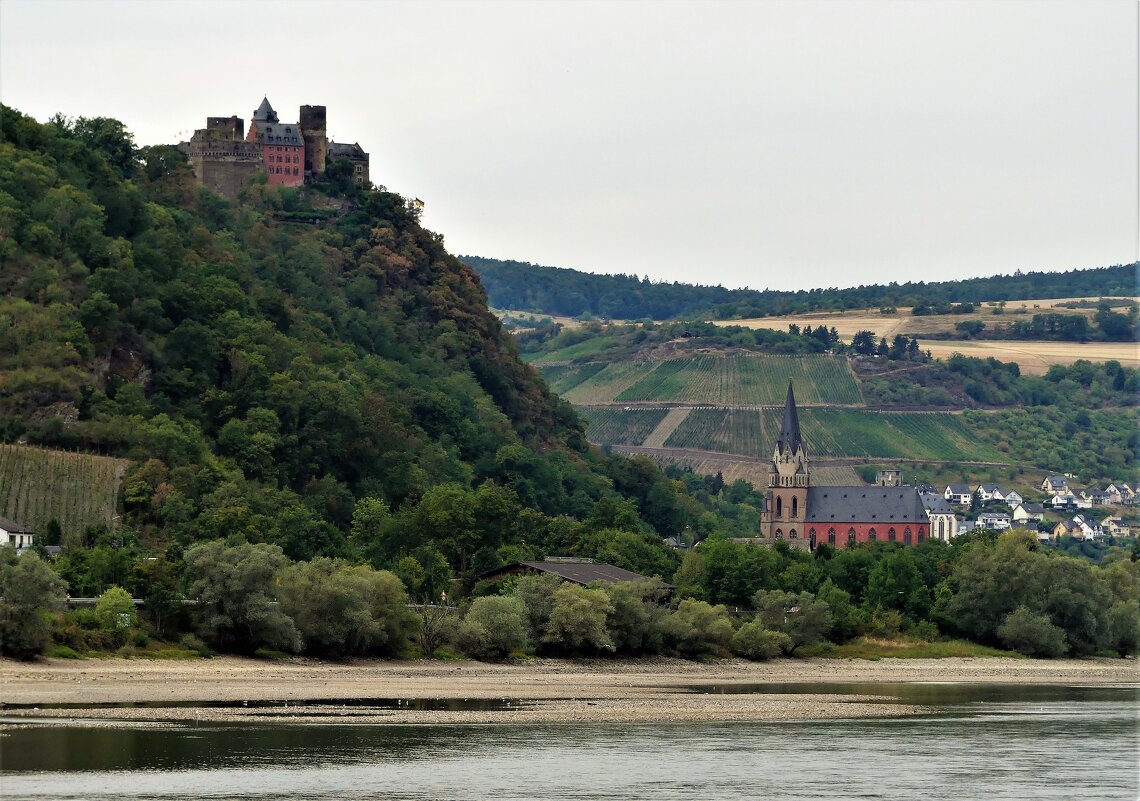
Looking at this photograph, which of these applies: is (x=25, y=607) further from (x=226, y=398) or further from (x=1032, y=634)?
(x=1032, y=634)

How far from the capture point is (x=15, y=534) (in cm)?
11831

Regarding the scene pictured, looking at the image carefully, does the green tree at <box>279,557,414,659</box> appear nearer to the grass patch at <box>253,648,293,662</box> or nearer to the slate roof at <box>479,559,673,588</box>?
the grass patch at <box>253,648,293,662</box>

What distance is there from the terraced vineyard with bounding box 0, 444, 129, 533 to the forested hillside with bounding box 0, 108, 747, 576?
154 cm

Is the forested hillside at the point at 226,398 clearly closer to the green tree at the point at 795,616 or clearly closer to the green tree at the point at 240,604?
the green tree at the point at 240,604

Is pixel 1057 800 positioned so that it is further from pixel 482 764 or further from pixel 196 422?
pixel 196 422

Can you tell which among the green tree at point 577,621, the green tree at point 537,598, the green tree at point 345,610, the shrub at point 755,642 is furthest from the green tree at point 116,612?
the shrub at point 755,642

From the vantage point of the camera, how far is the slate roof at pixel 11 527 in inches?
4631

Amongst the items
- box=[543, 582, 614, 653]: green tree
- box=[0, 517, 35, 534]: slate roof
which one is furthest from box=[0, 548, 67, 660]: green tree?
box=[543, 582, 614, 653]: green tree

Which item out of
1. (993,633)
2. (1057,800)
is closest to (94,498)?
(993,633)

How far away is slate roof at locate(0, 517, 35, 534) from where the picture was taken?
386 feet

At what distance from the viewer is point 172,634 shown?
102 m

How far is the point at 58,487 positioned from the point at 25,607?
42.8 meters

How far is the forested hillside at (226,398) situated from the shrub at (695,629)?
1539cm

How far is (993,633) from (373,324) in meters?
71.3
